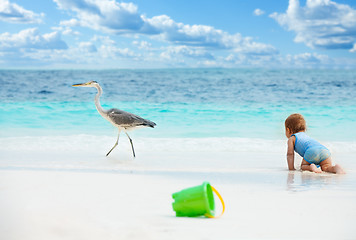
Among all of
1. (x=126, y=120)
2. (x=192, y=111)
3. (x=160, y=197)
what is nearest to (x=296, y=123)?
(x=160, y=197)

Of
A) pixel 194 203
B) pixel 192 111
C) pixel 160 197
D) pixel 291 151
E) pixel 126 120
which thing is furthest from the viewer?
pixel 192 111

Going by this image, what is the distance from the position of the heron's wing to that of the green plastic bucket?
376cm

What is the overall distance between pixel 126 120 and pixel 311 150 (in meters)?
3.08

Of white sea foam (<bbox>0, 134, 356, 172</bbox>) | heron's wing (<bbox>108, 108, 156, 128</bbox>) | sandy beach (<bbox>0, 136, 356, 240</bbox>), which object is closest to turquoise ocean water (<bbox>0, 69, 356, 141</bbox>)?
white sea foam (<bbox>0, 134, 356, 172</bbox>)

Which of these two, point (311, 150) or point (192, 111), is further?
point (192, 111)

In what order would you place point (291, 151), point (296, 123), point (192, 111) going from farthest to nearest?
point (192, 111), point (296, 123), point (291, 151)

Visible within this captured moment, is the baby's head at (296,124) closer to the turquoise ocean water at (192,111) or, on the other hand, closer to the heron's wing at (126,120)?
the heron's wing at (126,120)

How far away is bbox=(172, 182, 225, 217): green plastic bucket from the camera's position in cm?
295

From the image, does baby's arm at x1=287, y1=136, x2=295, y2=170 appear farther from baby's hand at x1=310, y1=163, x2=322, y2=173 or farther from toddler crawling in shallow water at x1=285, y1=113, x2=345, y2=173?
baby's hand at x1=310, y1=163, x2=322, y2=173

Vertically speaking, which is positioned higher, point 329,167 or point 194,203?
point 194,203

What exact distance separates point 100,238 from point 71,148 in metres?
5.24

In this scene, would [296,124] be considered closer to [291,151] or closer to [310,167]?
[291,151]

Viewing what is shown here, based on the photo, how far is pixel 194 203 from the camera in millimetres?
3000

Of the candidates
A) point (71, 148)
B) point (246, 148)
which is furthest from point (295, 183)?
point (71, 148)
